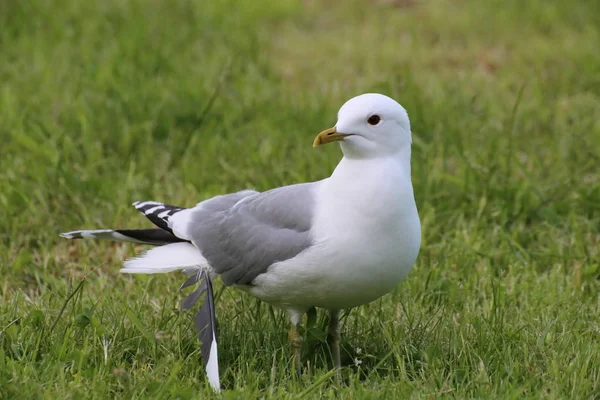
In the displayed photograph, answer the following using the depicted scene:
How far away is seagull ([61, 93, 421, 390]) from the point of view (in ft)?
10.8

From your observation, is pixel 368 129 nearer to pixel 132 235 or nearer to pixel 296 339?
pixel 296 339

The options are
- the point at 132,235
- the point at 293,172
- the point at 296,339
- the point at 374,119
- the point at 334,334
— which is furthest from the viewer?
the point at 293,172

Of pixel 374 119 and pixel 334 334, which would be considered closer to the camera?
pixel 374 119

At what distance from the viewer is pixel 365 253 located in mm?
3268

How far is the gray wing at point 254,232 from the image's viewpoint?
345cm

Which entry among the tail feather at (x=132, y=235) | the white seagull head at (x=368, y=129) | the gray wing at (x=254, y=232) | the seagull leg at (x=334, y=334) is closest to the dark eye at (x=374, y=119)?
the white seagull head at (x=368, y=129)

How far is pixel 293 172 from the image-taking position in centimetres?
529

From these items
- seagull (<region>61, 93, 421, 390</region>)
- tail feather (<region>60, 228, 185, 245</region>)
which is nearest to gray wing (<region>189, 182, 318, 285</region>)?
seagull (<region>61, 93, 421, 390</region>)

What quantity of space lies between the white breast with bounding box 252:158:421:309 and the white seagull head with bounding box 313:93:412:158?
0.05 m

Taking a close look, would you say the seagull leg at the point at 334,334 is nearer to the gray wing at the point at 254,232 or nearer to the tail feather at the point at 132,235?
the gray wing at the point at 254,232

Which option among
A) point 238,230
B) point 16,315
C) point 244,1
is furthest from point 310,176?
point 244,1

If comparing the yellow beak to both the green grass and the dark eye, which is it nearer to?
the dark eye

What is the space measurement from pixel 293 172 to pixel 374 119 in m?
1.95

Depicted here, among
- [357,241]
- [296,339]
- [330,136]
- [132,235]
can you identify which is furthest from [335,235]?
[132,235]
